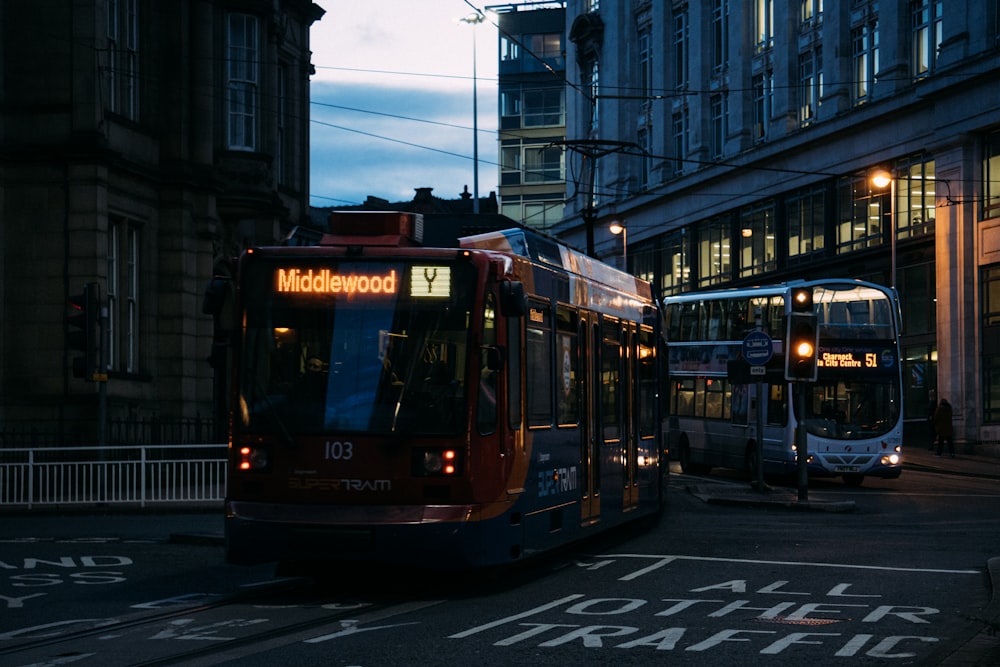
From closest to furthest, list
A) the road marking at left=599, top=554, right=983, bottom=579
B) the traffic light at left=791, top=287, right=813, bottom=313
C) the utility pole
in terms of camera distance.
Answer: the road marking at left=599, top=554, right=983, bottom=579 → the traffic light at left=791, top=287, right=813, bottom=313 → the utility pole

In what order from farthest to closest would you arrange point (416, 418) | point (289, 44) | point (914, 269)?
point (914, 269)
point (289, 44)
point (416, 418)

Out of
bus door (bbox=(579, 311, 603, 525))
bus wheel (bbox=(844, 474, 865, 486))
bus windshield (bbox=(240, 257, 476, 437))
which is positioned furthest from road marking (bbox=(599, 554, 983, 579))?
bus wheel (bbox=(844, 474, 865, 486))

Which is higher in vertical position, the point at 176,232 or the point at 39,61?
the point at 39,61

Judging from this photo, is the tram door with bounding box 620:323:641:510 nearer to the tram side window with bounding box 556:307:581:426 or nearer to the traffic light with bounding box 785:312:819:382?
the tram side window with bounding box 556:307:581:426

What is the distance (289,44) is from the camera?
39.8 meters

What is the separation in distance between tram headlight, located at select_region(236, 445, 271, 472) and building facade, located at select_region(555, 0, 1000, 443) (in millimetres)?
24002

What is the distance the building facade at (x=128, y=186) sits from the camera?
29516 millimetres

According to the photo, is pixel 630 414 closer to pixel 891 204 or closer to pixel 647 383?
pixel 647 383

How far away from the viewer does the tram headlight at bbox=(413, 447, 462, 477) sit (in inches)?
507

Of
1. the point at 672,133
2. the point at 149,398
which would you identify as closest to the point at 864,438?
the point at 149,398

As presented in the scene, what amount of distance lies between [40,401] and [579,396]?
1579 centimetres

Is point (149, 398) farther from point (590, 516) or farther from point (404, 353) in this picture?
point (404, 353)

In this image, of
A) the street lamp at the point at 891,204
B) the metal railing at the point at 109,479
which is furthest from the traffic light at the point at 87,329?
the street lamp at the point at 891,204

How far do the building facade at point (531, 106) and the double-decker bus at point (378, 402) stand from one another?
94988 millimetres
